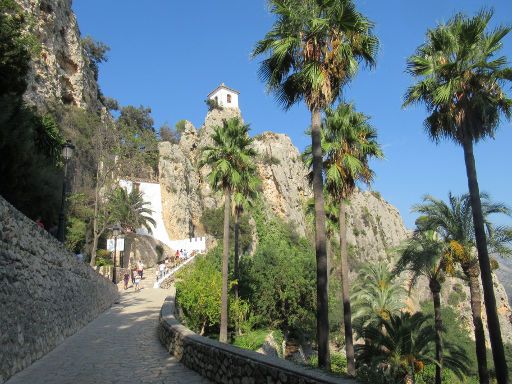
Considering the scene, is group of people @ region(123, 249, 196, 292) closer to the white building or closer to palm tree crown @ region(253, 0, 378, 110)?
palm tree crown @ region(253, 0, 378, 110)

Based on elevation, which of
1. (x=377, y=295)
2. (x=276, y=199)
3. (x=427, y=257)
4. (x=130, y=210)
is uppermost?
(x=276, y=199)

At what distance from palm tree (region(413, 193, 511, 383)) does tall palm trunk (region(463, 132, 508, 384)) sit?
445 cm

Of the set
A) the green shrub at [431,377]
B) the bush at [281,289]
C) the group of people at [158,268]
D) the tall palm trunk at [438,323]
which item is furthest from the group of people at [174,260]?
the tall palm trunk at [438,323]

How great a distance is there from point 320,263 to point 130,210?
156ft

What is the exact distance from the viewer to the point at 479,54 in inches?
562

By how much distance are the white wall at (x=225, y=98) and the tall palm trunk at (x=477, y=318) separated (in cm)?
8054

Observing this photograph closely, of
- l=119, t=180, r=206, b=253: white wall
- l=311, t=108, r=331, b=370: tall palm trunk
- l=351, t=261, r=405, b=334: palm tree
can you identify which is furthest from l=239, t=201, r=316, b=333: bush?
l=119, t=180, r=206, b=253: white wall

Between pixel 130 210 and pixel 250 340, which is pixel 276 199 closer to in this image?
pixel 130 210

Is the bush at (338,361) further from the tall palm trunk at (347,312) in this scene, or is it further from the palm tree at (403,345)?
the tall palm trunk at (347,312)

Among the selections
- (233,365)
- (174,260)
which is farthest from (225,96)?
(233,365)

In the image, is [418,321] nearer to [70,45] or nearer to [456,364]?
[456,364]

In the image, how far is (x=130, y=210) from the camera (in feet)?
179

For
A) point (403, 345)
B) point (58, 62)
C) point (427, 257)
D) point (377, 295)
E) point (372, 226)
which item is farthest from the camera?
point (372, 226)

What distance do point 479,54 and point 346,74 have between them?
17.6ft
